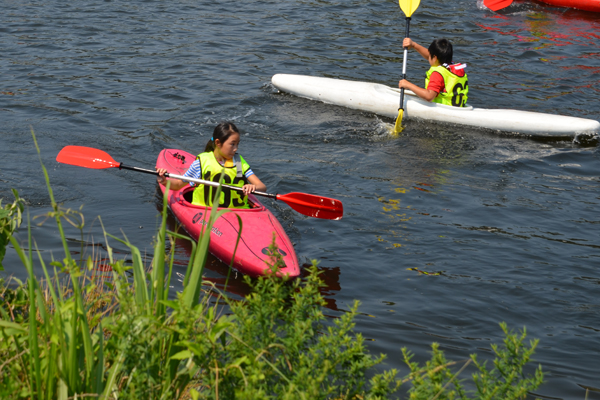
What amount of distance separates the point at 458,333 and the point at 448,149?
3.47 meters

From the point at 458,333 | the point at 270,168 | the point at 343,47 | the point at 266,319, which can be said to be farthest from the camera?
the point at 343,47

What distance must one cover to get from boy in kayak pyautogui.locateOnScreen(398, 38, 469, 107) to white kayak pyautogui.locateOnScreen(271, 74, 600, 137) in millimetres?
142

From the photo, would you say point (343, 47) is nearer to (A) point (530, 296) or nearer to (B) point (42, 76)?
(B) point (42, 76)

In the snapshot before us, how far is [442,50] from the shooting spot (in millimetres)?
7148

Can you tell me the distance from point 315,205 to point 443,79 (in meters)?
3.41

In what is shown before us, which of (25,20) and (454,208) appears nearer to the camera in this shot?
(454,208)

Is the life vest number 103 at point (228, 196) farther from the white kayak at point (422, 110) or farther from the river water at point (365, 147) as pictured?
the white kayak at point (422, 110)

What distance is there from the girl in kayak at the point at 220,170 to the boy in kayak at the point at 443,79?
322 cm

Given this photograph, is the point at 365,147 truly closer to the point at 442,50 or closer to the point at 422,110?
the point at 422,110

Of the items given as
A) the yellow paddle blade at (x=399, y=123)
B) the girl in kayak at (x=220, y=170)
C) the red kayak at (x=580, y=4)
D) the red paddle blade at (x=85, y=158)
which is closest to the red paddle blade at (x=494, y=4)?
the red kayak at (x=580, y=4)

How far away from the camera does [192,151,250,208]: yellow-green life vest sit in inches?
188

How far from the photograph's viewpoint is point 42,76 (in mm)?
8961

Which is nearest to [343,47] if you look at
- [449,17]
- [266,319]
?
[449,17]

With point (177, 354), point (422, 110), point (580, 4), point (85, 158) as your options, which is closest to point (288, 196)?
point (85, 158)
